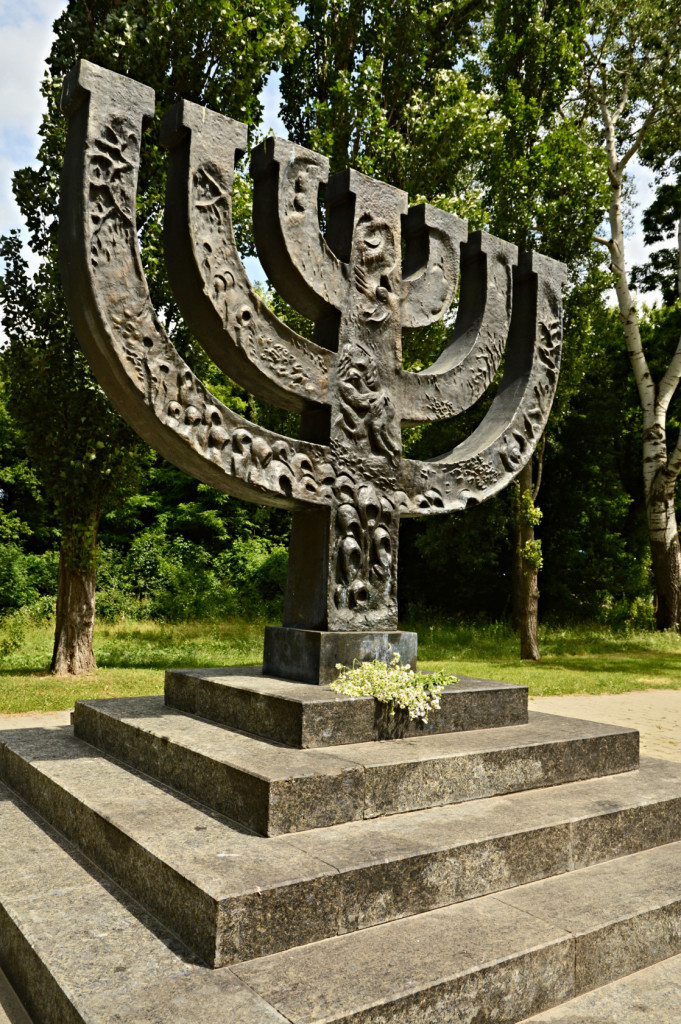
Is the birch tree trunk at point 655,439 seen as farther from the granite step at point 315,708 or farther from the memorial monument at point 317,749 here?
the granite step at point 315,708

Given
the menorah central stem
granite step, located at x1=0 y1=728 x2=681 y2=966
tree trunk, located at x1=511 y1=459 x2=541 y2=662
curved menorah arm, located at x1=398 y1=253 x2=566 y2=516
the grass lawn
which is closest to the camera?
granite step, located at x1=0 y1=728 x2=681 y2=966

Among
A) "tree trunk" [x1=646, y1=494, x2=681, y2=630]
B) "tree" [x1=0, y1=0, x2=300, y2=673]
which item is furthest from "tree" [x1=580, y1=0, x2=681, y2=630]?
"tree" [x1=0, y1=0, x2=300, y2=673]

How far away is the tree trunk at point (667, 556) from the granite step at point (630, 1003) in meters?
13.9

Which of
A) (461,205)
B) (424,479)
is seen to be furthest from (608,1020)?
(461,205)

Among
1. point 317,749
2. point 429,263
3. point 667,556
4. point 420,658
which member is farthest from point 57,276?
point 667,556

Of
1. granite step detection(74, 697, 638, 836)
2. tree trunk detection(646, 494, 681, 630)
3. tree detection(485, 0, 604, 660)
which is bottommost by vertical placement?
granite step detection(74, 697, 638, 836)

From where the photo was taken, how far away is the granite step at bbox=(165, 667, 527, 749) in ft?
10.0

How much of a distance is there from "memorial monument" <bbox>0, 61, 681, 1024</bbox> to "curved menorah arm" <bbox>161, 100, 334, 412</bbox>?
0.04 feet

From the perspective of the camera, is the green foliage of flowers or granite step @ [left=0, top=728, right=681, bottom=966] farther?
the green foliage of flowers

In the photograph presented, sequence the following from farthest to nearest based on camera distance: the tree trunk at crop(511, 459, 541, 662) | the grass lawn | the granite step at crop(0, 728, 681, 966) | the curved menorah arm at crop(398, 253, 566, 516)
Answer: the tree trunk at crop(511, 459, 541, 662), the grass lawn, the curved menorah arm at crop(398, 253, 566, 516), the granite step at crop(0, 728, 681, 966)

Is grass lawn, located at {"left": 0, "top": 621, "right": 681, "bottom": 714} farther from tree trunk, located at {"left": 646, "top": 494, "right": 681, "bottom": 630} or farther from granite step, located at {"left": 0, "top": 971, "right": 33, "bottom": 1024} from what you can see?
granite step, located at {"left": 0, "top": 971, "right": 33, "bottom": 1024}

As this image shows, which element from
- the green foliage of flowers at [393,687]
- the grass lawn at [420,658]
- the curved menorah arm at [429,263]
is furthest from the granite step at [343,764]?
the grass lawn at [420,658]

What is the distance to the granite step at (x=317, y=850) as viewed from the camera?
215 cm

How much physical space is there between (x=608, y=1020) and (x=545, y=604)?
1774 centimetres
